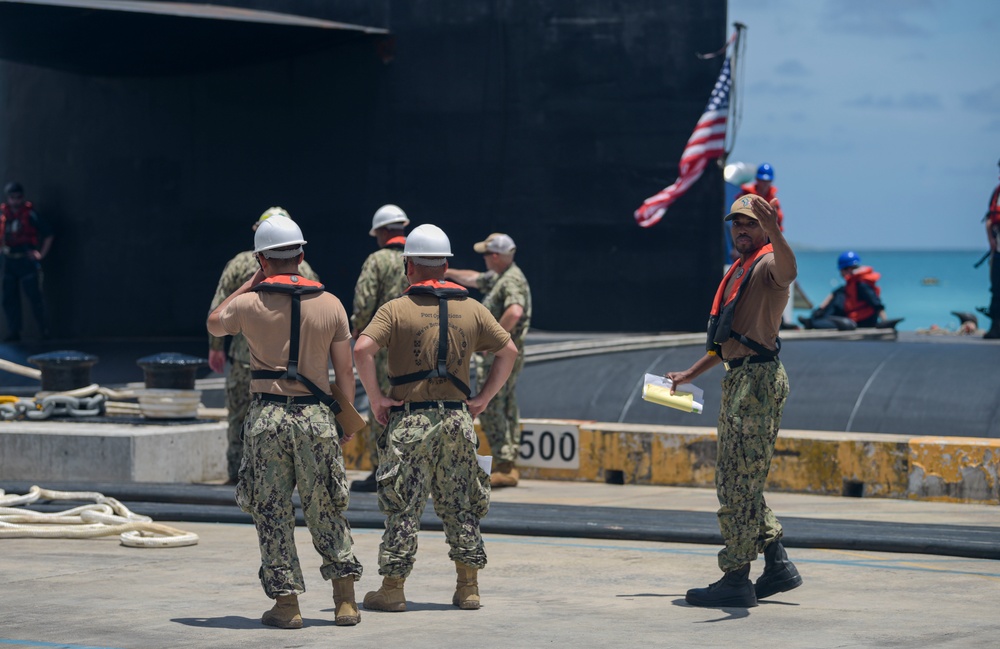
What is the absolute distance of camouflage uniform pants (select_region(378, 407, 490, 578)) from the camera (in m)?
7.00

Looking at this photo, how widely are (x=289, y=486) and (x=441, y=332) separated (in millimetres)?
1044

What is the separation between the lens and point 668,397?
7.61m

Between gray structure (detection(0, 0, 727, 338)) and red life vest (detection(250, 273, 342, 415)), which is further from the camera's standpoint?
gray structure (detection(0, 0, 727, 338))

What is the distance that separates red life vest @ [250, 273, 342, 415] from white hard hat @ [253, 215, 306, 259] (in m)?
0.11

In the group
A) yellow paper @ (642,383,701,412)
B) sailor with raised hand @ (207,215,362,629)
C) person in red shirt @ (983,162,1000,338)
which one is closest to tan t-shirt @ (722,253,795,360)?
yellow paper @ (642,383,701,412)

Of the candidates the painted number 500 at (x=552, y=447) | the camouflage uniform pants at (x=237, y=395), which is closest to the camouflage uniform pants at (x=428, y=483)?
the camouflage uniform pants at (x=237, y=395)

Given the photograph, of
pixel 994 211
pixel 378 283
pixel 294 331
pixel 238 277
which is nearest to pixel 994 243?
pixel 994 211

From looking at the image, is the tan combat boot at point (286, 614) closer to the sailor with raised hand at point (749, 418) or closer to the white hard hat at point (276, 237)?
the white hard hat at point (276, 237)

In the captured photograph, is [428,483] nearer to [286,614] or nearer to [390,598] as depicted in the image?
[390,598]

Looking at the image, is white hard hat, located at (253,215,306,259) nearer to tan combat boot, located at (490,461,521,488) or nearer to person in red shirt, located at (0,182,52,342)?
tan combat boot, located at (490,461,521,488)

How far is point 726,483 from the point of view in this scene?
7.30m

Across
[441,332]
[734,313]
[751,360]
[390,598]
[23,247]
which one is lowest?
[390,598]

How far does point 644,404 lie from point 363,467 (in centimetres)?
251

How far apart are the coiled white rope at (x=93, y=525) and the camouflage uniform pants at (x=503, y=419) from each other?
3019 millimetres
